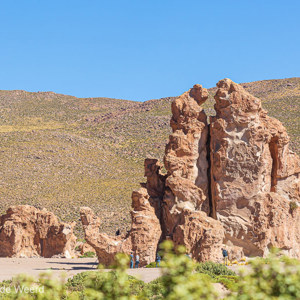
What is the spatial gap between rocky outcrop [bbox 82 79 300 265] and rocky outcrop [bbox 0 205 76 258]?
1118 cm

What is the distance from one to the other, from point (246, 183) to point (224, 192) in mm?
1152

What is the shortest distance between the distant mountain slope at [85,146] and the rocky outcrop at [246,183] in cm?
2638

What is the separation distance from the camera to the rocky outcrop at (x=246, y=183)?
27.4m

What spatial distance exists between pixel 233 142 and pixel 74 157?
57.8 meters

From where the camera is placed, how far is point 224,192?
91.5ft

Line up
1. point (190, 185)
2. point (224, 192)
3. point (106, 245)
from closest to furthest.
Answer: point (106, 245) → point (190, 185) → point (224, 192)

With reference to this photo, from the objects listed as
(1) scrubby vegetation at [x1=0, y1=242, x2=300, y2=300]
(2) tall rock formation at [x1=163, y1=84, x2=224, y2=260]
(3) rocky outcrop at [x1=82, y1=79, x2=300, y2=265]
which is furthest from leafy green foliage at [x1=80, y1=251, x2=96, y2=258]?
(1) scrubby vegetation at [x1=0, y1=242, x2=300, y2=300]

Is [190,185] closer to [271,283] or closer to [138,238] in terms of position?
[138,238]

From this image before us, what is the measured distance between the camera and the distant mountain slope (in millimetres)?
64438

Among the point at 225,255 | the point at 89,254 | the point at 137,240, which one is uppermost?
the point at 137,240

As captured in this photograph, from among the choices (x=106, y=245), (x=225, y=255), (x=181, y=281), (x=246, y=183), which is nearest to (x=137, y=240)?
(x=106, y=245)

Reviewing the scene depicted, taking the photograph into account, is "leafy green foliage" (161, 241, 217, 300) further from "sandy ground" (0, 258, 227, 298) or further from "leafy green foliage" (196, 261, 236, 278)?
"leafy green foliage" (196, 261, 236, 278)

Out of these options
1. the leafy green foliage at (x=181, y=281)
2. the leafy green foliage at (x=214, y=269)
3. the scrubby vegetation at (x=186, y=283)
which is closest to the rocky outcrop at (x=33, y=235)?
the leafy green foliage at (x=214, y=269)

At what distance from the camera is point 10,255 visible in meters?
38.2
